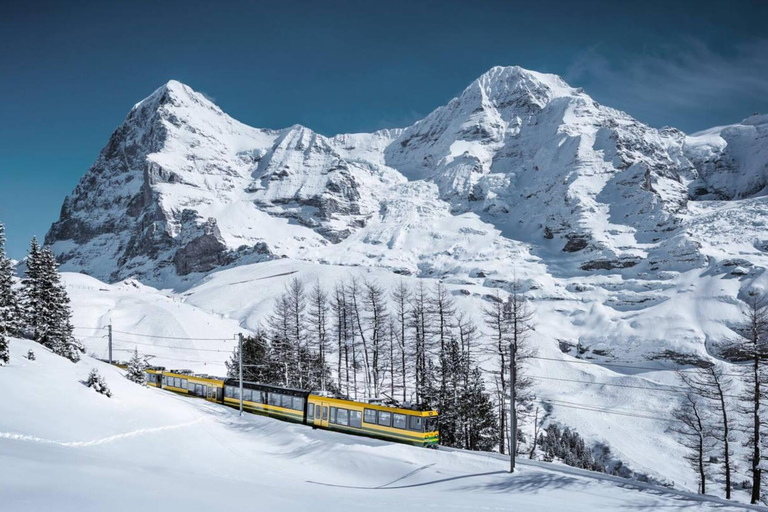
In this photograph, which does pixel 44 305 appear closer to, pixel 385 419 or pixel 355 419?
pixel 355 419

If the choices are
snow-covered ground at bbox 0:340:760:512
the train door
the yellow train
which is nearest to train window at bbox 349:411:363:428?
the yellow train

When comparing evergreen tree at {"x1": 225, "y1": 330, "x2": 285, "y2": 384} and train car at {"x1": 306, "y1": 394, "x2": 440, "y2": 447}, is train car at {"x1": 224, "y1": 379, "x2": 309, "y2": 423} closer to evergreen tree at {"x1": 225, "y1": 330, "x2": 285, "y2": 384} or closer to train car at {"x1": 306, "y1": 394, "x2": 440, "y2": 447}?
train car at {"x1": 306, "y1": 394, "x2": 440, "y2": 447}

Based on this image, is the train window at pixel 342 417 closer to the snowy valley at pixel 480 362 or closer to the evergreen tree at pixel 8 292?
the snowy valley at pixel 480 362

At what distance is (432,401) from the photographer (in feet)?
121

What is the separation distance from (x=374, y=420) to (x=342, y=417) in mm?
2753

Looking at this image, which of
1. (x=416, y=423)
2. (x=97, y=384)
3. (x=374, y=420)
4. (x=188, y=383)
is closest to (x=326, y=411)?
(x=374, y=420)

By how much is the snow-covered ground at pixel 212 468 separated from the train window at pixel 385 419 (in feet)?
5.03

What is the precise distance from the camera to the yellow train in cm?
A: 2762

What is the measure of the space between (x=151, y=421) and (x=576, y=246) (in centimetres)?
19291

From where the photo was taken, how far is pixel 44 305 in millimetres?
36031

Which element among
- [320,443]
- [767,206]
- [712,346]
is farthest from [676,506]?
[767,206]

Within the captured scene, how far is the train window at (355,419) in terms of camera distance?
2966 cm

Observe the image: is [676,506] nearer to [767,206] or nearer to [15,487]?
[15,487]

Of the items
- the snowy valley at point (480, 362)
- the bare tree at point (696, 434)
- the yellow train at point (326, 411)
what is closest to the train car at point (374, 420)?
the yellow train at point (326, 411)
